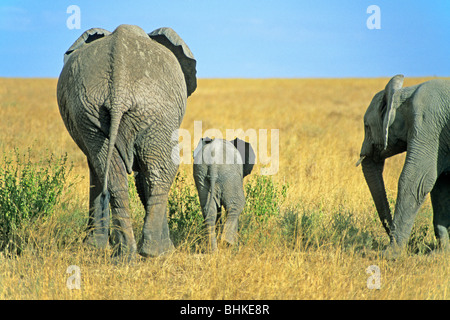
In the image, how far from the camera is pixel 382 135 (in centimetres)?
584

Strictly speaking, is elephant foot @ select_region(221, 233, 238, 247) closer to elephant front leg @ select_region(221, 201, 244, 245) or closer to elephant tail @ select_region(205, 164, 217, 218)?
elephant front leg @ select_region(221, 201, 244, 245)

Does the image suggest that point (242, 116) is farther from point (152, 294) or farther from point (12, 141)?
point (152, 294)

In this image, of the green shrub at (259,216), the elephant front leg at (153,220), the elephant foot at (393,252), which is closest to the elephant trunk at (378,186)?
the elephant foot at (393,252)

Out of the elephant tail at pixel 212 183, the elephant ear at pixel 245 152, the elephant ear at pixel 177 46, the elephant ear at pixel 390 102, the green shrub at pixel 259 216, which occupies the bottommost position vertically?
the green shrub at pixel 259 216

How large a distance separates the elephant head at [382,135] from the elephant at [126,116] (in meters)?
2.15

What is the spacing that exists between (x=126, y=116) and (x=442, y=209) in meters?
3.73

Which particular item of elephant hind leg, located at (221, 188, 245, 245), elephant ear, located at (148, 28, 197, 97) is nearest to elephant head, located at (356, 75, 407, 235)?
elephant hind leg, located at (221, 188, 245, 245)

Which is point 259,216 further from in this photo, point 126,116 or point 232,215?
point 126,116

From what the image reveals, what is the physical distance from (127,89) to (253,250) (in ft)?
6.95

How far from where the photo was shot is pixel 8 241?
5.99 metres

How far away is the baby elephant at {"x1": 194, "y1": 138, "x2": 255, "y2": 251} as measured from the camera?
594 cm

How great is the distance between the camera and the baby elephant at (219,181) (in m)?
5.94

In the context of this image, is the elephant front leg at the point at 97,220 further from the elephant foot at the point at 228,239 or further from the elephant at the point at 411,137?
the elephant at the point at 411,137

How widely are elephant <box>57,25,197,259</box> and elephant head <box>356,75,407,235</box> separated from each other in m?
2.15
